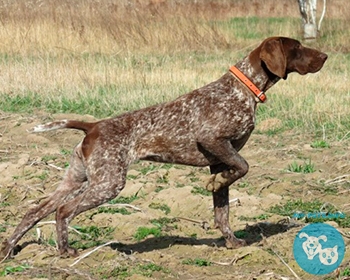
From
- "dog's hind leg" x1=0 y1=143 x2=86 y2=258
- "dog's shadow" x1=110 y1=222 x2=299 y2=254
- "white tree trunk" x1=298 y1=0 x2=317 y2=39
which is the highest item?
"dog's hind leg" x1=0 y1=143 x2=86 y2=258

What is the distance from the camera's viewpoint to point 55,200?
691cm

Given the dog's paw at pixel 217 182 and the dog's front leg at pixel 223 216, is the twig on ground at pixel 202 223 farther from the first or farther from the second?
the dog's paw at pixel 217 182

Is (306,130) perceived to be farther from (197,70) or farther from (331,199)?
(197,70)

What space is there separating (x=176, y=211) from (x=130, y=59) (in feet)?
30.1

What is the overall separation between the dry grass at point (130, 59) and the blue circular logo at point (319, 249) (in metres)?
3.77

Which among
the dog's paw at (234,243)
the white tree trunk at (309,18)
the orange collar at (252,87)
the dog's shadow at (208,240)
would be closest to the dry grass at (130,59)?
the white tree trunk at (309,18)

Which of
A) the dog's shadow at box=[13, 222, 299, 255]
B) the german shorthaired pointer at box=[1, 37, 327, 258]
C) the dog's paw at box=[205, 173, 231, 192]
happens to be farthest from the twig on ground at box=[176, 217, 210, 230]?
the dog's paw at box=[205, 173, 231, 192]

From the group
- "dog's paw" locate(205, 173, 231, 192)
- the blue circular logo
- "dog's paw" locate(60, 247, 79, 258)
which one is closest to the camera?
the blue circular logo

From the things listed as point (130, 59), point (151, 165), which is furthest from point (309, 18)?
point (151, 165)

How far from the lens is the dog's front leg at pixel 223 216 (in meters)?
6.91

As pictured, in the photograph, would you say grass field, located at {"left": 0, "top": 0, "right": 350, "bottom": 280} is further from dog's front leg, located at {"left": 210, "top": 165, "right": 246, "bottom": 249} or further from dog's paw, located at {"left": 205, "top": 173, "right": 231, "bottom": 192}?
dog's paw, located at {"left": 205, "top": 173, "right": 231, "bottom": 192}

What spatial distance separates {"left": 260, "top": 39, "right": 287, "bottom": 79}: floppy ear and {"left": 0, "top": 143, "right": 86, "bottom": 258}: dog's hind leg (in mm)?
1700

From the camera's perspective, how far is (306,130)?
10844mm

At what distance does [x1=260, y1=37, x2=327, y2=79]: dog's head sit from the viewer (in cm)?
681
